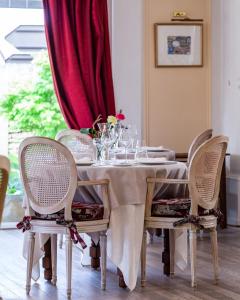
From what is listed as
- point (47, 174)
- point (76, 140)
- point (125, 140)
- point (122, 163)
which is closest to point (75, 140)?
point (76, 140)

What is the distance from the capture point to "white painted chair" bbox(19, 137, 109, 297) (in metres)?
4.44

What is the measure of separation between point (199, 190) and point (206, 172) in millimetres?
Answer: 134

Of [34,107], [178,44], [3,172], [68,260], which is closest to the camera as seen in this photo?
[3,172]

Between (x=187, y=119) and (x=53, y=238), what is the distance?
10.6ft

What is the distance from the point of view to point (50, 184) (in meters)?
4.51

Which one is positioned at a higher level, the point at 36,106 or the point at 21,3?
the point at 21,3

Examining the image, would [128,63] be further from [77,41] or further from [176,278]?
[176,278]

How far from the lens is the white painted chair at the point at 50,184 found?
4.44 meters

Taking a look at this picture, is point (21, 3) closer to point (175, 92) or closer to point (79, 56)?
point (79, 56)

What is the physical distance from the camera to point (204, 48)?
7633mm

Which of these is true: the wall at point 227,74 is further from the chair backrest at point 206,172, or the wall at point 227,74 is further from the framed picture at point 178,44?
the chair backrest at point 206,172

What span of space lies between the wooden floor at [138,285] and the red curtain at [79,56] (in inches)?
68.7

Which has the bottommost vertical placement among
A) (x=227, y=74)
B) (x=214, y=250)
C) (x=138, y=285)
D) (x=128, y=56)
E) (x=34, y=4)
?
(x=138, y=285)

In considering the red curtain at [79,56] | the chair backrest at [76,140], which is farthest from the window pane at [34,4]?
the chair backrest at [76,140]
